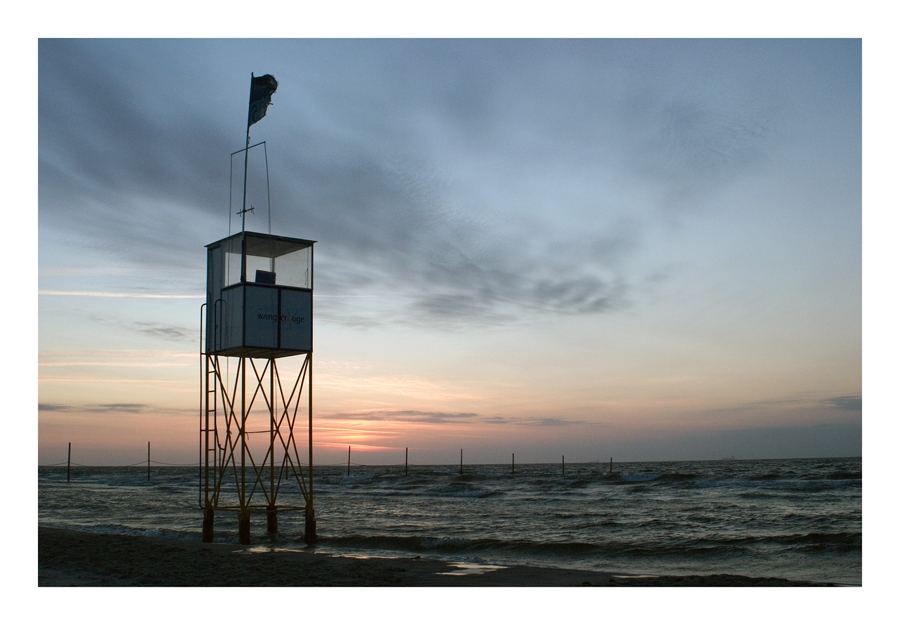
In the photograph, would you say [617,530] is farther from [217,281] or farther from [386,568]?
[217,281]

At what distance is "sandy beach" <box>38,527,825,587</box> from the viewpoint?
1222 cm

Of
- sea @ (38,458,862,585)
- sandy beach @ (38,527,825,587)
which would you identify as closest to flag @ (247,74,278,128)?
sandy beach @ (38,527,825,587)

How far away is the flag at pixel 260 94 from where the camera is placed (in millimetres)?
16641

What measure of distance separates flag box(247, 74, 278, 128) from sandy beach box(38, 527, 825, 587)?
31.7 feet

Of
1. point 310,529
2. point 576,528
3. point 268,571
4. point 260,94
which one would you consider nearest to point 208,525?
point 310,529

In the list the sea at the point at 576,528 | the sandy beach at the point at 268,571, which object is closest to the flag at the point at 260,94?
the sandy beach at the point at 268,571

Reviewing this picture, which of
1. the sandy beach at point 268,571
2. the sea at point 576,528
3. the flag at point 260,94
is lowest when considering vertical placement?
the sea at point 576,528

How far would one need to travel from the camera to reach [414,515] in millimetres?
32219

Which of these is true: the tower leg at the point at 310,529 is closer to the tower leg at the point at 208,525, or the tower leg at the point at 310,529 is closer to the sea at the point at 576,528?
the sea at the point at 576,528

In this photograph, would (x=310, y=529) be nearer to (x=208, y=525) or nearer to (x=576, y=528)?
(x=208, y=525)

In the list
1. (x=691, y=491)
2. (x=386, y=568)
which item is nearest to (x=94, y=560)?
(x=386, y=568)

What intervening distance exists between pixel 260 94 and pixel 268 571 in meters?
10.3

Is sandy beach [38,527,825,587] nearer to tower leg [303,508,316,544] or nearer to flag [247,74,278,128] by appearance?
tower leg [303,508,316,544]

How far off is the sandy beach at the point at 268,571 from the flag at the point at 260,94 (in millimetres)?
9664
